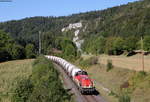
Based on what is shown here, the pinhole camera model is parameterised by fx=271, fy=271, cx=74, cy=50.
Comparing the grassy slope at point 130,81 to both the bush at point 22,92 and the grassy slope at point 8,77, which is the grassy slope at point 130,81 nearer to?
the bush at point 22,92

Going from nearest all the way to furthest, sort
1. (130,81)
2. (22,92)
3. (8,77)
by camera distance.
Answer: (22,92)
(130,81)
(8,77)

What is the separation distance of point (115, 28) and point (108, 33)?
7.86 metres

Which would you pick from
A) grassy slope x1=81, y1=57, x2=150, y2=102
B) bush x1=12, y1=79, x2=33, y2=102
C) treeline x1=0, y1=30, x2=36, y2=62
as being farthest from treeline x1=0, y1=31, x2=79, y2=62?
bush x1=12, y1=79, x2=33, y2=102

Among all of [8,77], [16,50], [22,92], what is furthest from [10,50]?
[22,92]

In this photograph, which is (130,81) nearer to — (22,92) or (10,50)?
(22,92)

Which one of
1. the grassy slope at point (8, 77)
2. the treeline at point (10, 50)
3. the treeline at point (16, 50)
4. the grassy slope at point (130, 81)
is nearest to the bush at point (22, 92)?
the grassy slope at point (8, 77)

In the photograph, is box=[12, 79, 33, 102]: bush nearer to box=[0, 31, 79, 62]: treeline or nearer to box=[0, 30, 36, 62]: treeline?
box=[0, 31, 79, 62]: treeline

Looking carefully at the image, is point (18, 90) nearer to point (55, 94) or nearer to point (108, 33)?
point (55, 94)

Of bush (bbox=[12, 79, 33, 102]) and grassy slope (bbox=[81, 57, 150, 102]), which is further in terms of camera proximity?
grassy slope (bbox=[81, 57, 150, 102])

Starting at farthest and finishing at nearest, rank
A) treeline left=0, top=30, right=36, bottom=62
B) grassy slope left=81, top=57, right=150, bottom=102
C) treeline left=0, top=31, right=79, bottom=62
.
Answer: treeline left=0, top=30, right=36, bottom=62 < treeline left=0, top=31, right=79, bottom=62 < grassy slope left=81, top=57, right=150, bottom=102

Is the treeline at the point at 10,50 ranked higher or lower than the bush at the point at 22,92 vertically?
higher

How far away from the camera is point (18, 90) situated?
2461cm

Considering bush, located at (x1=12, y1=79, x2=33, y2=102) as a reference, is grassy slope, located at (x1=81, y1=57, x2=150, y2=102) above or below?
below

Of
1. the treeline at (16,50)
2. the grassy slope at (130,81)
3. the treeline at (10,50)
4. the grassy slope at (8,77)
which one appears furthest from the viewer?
the treeline at (10,50)
